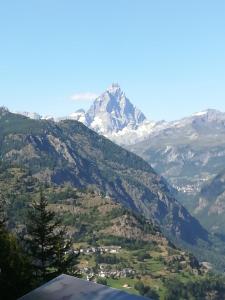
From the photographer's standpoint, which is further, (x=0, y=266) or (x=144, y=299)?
(x=0, y=266)

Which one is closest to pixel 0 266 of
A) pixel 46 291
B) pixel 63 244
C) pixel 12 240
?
pixel 12 240

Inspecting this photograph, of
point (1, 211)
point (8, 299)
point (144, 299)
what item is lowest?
point (8, 299)

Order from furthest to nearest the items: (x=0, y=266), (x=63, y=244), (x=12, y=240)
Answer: (x=63, y=244)
(x=12, y=240)
(x=0, y=266)

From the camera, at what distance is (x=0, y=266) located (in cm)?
3944

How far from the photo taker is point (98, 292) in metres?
19.5

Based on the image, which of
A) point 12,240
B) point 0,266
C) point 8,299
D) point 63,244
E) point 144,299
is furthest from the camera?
point 63,244

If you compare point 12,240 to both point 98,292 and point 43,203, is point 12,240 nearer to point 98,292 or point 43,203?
point 43,203

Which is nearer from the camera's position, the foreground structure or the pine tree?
the foreground structure

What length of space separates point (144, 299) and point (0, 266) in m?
22.7

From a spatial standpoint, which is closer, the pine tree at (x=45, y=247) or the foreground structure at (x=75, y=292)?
the foreground structure at (x=75, y=292)

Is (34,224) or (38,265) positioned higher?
(34,224)

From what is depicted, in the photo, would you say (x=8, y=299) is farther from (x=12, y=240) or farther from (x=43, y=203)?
(x=43, y=203)

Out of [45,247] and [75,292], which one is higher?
[75,292]

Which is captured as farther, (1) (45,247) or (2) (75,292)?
(1) (45,247)
